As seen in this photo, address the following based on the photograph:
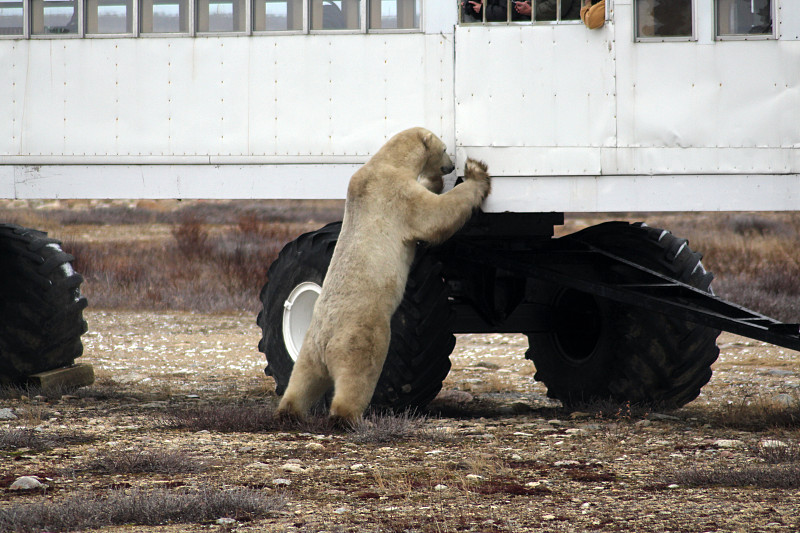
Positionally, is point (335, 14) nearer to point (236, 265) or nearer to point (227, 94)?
point (227, 94)

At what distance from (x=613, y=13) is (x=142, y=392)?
5049 mm

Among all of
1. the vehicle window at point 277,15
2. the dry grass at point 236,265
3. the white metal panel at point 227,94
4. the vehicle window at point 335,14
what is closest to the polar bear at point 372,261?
the white metal panel at point 227,94

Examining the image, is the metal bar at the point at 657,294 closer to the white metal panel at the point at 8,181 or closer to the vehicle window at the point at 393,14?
the vehicle window at the point at 393,14

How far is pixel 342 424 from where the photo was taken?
245 inches

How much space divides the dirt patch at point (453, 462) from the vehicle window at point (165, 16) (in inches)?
107

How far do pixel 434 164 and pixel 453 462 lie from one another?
2142 millimetres

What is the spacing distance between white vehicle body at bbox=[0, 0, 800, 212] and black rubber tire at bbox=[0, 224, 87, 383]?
1.31 m

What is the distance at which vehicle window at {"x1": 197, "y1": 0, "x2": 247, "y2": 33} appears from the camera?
7.27m

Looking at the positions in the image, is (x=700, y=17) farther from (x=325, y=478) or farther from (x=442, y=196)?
(x=325, y=478)

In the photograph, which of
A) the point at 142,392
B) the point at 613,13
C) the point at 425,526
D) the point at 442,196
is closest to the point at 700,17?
the point at 613,13

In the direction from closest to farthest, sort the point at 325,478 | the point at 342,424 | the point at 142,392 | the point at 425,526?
1. the point at 425,526
2. the point at 325,478
3. the point at 342,424
4. the point at 142,392

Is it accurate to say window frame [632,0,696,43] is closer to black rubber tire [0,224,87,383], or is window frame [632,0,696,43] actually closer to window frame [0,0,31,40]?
window frame [0,0,31,40]

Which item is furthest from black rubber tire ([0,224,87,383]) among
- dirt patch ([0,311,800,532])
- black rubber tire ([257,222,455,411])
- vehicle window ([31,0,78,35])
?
black rubber tire ([257,222,455,411])

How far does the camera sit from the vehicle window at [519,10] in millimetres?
6742
